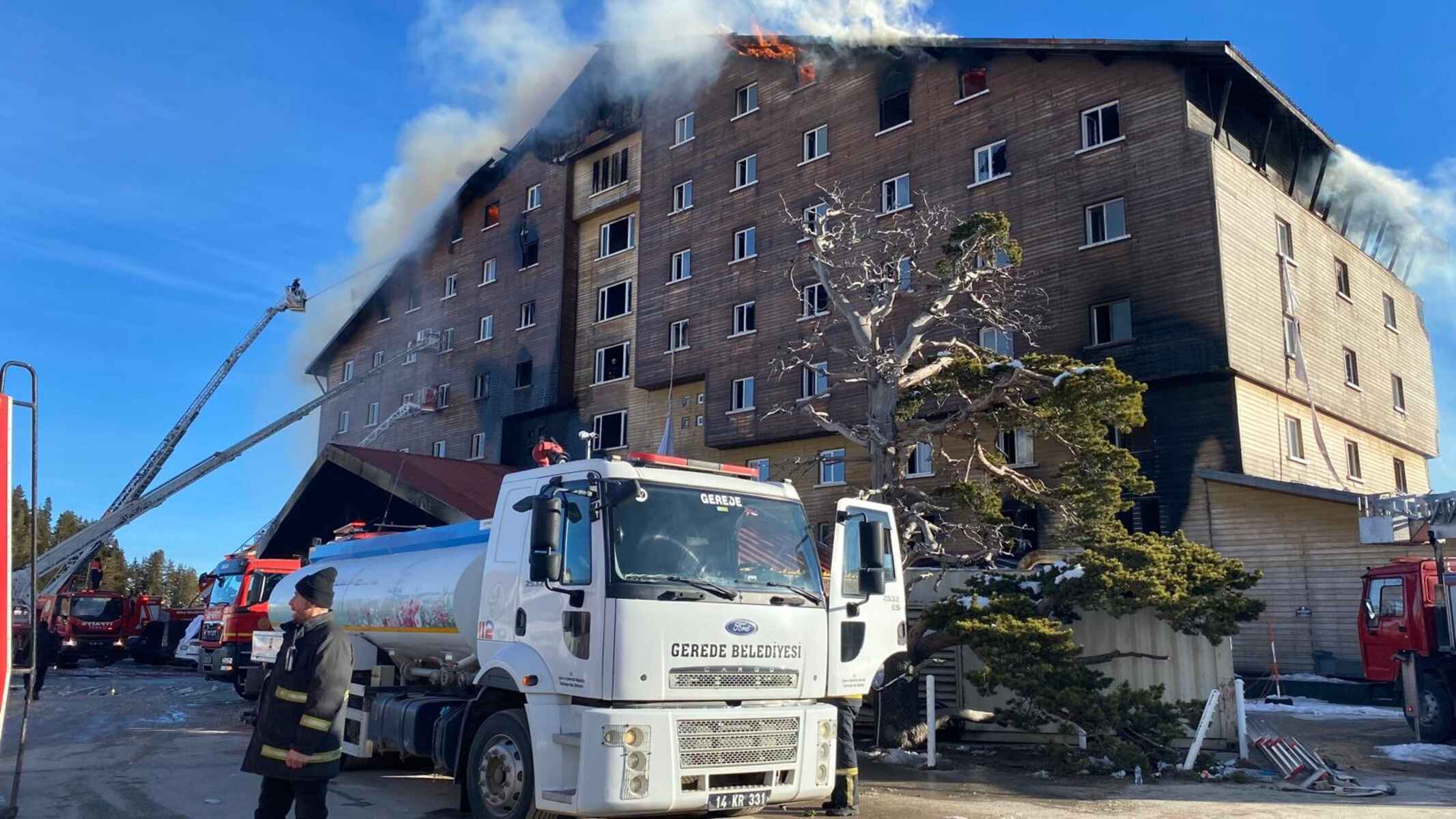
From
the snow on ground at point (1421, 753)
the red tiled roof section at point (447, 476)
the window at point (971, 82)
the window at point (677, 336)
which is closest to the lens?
the snow on ground at point (1421, 753)

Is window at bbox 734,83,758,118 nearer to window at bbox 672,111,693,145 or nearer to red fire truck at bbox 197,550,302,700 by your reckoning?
window at bbox 672,111,693,145

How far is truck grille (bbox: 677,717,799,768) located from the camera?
23.0 ft

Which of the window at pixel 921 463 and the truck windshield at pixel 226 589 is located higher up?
the window at pixel 921 463

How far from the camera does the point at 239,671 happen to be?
20.2m

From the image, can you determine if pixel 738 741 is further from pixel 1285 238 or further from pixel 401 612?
pixel 1285 238

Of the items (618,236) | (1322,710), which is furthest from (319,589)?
(618,236)

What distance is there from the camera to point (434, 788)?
10.1m

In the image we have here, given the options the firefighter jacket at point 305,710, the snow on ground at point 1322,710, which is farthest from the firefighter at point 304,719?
the snow on ground at point 1322,710

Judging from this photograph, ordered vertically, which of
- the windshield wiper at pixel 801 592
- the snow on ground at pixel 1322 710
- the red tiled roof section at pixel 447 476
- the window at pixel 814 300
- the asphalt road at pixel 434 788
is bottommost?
the asphalt road at pixel 434 788

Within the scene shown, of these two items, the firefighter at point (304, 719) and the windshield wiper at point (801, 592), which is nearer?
the firefighter at point (304, 719)

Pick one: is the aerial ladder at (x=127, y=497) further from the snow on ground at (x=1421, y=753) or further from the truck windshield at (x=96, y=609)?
the snow on ground at (x=1421, y=753)

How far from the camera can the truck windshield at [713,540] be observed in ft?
24.2

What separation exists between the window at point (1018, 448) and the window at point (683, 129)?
14462mm

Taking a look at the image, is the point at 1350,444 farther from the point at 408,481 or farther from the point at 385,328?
the point at 385,328
